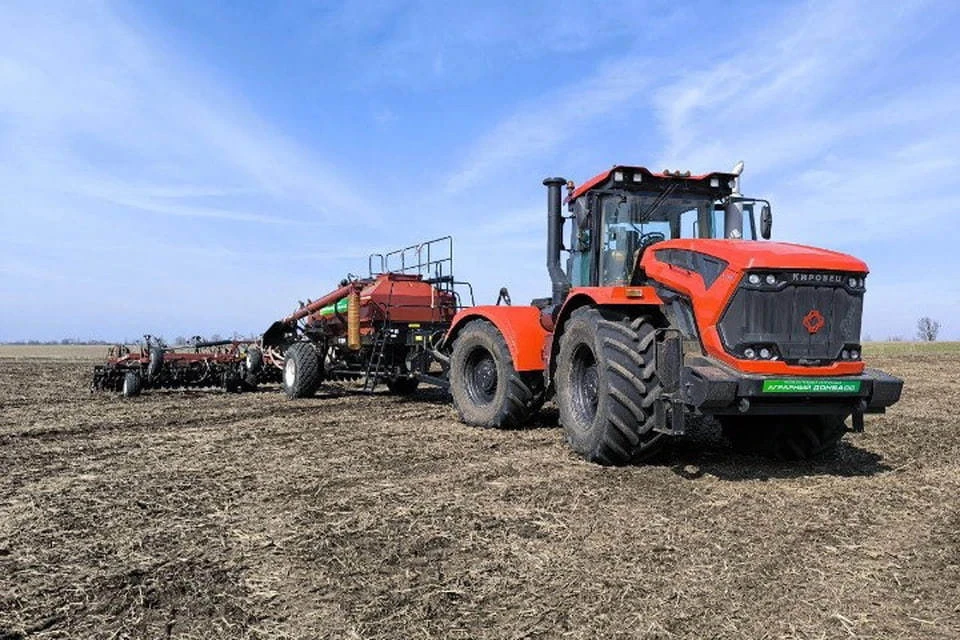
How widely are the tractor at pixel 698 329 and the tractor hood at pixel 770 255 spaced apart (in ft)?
0.04

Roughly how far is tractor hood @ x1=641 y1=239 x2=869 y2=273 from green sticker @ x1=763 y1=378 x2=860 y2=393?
90 centimetres

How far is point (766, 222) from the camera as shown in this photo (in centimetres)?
750

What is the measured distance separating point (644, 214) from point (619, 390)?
238 centimetres

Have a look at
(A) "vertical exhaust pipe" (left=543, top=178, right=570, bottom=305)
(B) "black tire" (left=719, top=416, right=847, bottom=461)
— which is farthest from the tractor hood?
(A) "vertical exhaust pipe" (left=543, top=178, right=570, bottom=305)

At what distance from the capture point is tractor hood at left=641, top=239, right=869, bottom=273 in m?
5.72

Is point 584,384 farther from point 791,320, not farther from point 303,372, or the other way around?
point 303,372

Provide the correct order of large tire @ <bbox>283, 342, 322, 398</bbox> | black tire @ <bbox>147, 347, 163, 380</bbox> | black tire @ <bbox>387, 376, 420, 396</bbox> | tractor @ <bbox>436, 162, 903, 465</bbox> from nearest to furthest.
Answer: tractor @ <bbox>436, 162, 903, 465</bbox>
large tire @ <bbox>283, 342, 322, 398</bbox>
black tire @ <bbox>147, 347, 163, 380</bbox>
black tire @ <bbox>387, 376, 420, 396</bbox>

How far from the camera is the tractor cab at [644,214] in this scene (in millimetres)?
7355

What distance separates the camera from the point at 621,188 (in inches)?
291

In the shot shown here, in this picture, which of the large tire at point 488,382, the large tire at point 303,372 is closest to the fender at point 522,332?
the large tire at point 488,382

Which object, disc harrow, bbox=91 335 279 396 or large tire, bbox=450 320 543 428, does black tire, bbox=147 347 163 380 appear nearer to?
disc harrow, bbox=91 335 279 396

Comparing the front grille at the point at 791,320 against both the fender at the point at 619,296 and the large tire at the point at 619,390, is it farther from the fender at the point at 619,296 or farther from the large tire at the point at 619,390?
the fender at the point at 619,296

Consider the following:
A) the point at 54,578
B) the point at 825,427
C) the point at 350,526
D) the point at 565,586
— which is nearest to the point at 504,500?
the point at 350,526

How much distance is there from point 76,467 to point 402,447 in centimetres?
293
